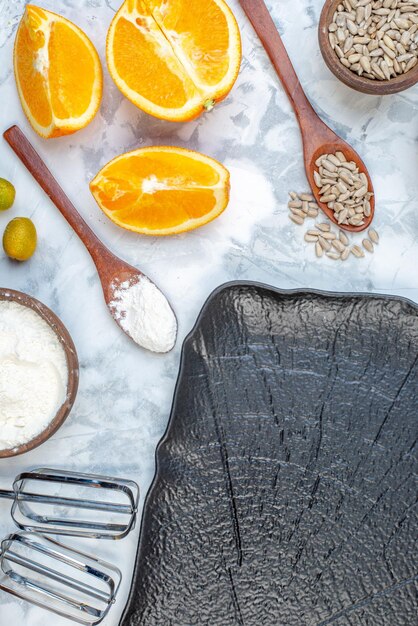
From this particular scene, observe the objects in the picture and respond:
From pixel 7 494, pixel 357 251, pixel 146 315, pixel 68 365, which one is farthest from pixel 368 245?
pixel 7 494

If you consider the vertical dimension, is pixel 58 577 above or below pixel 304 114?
below

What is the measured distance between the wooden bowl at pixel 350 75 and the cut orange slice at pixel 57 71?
1.03 ft

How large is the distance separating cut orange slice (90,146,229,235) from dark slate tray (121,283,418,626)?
117 millimetres

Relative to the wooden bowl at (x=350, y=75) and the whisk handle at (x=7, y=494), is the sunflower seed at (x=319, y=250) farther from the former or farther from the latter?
the whisk handle at (x=7, y=494)

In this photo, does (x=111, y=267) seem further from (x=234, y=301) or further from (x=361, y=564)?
(x=361, y=564)

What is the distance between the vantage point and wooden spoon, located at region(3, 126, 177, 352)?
112 centimetres

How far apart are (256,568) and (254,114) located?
635 millimetres

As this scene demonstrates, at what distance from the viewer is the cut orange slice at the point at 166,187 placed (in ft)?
3.59

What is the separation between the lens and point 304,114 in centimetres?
114

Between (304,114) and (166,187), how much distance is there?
23cm

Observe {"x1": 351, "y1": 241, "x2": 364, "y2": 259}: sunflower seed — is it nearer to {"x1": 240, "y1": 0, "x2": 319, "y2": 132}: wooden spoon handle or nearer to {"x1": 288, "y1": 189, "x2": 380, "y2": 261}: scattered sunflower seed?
{"x1": 288, "y1": 189, "x2": 380, "y2": 261}: scattered sunflower seed

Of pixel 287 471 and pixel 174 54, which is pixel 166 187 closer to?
pixel 174 54

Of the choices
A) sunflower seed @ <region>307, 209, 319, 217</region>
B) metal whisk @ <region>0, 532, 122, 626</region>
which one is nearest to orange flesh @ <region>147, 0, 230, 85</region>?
sunflower seed @ <region>307, 209, 319, 217</region>

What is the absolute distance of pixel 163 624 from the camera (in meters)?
1.08
